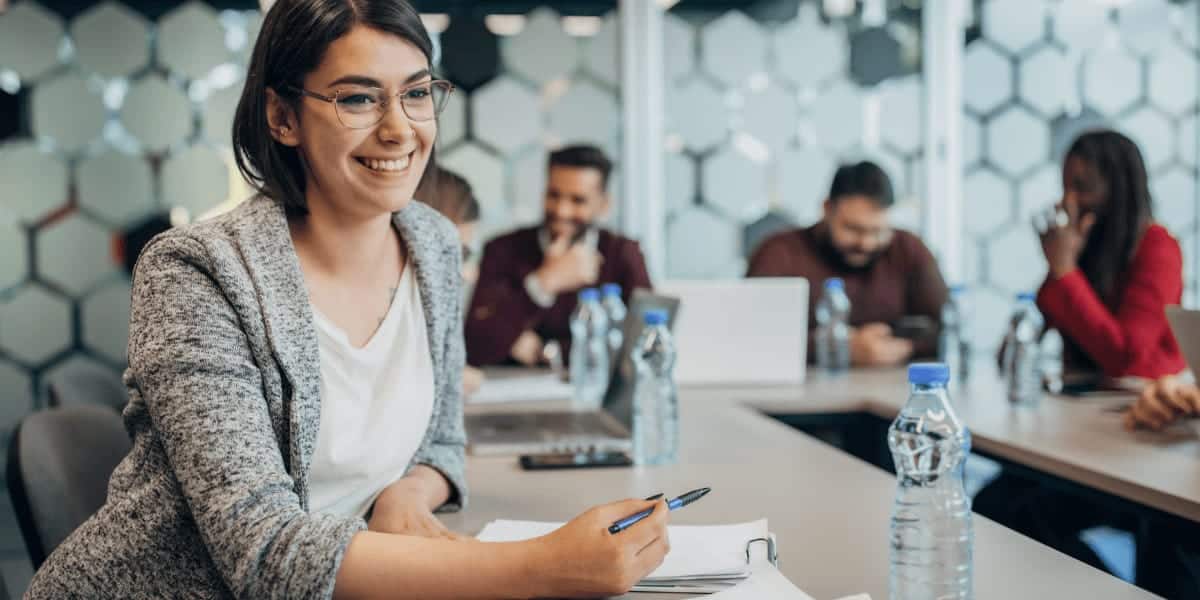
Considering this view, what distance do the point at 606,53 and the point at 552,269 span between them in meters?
1.56

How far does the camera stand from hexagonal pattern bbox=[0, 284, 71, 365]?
423 cm

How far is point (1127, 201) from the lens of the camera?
2832mm

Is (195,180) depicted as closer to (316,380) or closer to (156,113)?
(156,113)

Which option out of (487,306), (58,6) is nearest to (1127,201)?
(487,306)

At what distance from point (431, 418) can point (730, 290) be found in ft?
4.13

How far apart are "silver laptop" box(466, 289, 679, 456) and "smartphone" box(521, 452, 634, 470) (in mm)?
45

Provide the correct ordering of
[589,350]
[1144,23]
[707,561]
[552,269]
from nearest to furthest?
[707,561] < [589,350] < [552,269] < [1144,23]

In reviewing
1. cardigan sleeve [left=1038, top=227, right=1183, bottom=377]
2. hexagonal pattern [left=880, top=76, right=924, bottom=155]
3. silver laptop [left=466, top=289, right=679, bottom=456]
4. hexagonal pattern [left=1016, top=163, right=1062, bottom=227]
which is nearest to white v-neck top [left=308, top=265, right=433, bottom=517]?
silver laptop [left=466, top=289, right=679, bottom=456]

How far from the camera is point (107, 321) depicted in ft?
14.1

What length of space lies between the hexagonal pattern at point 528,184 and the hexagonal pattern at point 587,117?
135 mm

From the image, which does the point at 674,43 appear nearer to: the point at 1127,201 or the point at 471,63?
the point at 471,63

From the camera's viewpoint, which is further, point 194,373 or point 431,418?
point 431,418

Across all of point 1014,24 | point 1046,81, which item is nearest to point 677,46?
point 1014,24

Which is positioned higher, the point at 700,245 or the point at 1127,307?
the point at 700,245
